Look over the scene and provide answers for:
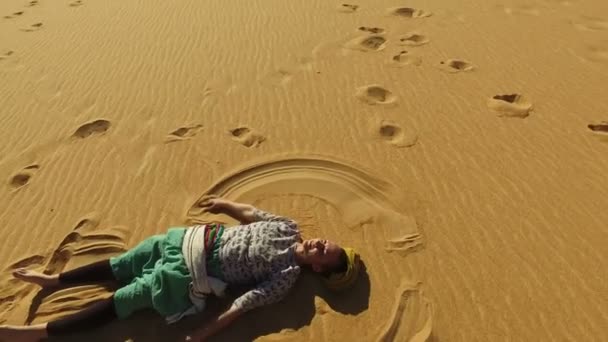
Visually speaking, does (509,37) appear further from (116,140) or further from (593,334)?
(116,140)

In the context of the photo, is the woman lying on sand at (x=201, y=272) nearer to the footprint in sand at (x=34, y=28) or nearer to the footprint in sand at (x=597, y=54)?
the footprint in sand at (x=597, y=54)

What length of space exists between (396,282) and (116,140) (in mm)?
3212

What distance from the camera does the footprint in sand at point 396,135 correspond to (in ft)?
15.4

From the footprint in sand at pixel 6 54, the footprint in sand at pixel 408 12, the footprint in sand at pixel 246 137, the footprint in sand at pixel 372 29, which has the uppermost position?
the footprint in sand at pixel 408 12

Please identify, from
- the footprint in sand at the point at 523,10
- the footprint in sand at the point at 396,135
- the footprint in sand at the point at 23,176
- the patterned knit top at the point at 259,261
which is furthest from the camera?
the footprint in sand at the point at 523,10

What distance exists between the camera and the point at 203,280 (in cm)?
324

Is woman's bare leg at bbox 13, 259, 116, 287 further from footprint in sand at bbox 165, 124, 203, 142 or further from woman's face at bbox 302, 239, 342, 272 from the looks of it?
footprint in sand at bbox 165, 124, 203, 142

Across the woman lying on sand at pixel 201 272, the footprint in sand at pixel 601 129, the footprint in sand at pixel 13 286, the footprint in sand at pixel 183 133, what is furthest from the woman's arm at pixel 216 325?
the footprint in sand at pixel 601 129

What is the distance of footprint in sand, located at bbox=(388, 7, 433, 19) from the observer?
7.03 metres

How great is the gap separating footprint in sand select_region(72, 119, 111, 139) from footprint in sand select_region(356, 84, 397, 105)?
2.80 meters

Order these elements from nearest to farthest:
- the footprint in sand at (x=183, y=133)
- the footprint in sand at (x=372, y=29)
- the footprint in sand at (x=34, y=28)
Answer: the footprint in sand at (x=183, y=133)
the footprint in sand at (x=372, y=29)
the footprint in sand at (x=34, y=28)

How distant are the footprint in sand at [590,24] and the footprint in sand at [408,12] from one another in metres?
1.98

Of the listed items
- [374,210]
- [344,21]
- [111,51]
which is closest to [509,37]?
[344,21]

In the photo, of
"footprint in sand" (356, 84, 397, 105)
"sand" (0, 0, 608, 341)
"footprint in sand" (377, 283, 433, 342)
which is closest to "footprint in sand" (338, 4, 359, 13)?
"sand" (0, 0, 608, 341)
